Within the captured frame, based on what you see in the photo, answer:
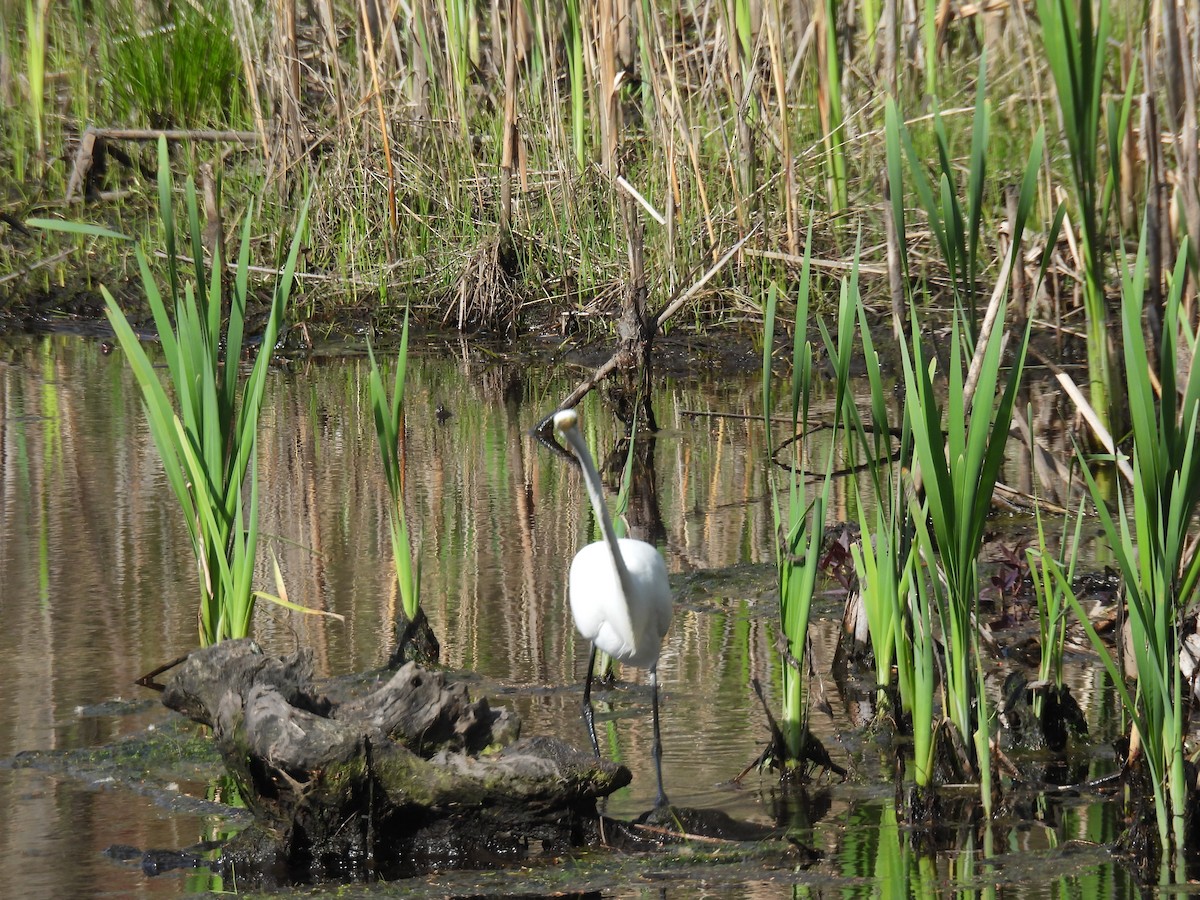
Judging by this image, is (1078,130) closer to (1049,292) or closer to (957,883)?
(957,883)

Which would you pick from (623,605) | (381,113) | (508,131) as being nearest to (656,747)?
(623,605)

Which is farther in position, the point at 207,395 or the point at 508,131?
the point at 508,131

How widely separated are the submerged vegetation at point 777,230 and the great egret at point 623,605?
0.37 meters

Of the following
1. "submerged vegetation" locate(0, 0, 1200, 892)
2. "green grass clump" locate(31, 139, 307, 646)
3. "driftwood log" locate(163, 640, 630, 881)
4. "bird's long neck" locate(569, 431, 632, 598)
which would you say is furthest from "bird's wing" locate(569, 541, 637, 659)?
"green grass clump" locate(31, 139, 307, 646)

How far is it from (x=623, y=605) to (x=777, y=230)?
5313 mm

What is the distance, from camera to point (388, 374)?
356 inches

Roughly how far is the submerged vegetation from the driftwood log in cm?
59

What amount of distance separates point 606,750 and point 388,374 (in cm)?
562

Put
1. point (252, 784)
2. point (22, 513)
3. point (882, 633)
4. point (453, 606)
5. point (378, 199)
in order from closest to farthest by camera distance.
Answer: point (252, 784), point (882, 633), point (453, 606), point (22, 513), point (378, 199)

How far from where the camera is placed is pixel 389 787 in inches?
116

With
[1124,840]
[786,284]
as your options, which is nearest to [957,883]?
[1124,840]

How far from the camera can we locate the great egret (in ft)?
11.7

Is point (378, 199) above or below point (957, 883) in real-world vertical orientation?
above

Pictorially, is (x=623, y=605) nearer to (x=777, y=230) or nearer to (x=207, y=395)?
(x=207, y=395)
